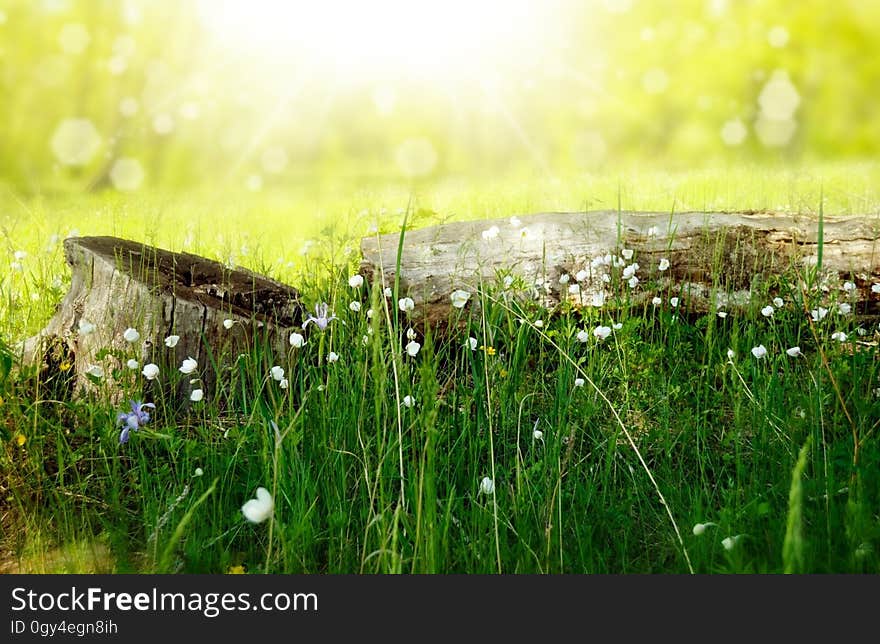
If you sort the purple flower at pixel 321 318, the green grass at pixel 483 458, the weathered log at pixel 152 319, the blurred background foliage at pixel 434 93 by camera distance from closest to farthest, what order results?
the green grass at pixel 483 458 < the purple flower at pixel 321 318 < the weathered log at pixel 152 319 < the blurred background foliage at pixel 434 93

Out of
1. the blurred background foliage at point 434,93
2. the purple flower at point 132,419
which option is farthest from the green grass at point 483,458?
the blurred background foliage at point 434,93

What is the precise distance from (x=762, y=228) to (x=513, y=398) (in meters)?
1.46

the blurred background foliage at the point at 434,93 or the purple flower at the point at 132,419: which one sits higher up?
the blurred background foliage at the point at 434,93

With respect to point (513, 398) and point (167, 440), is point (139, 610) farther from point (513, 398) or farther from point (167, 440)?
point (513, 398)

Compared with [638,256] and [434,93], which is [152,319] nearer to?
[638,256]

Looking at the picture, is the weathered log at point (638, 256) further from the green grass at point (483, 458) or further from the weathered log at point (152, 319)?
the weathered log at point (152, 319)

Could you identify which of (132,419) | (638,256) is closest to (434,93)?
(638,256)

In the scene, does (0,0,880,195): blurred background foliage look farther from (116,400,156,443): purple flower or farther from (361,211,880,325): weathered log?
(116,400,156,443): purple flower

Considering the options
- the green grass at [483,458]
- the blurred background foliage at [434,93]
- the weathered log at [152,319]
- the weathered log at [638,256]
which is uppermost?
the blurred background foliage at [434,93]

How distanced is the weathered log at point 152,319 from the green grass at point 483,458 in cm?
9

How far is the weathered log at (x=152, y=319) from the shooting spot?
7.94 feet

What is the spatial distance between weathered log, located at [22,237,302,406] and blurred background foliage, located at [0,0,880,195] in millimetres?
2941

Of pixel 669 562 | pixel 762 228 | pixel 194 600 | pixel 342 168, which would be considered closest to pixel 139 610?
pixel 194 600

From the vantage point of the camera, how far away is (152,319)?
7.92 ft
